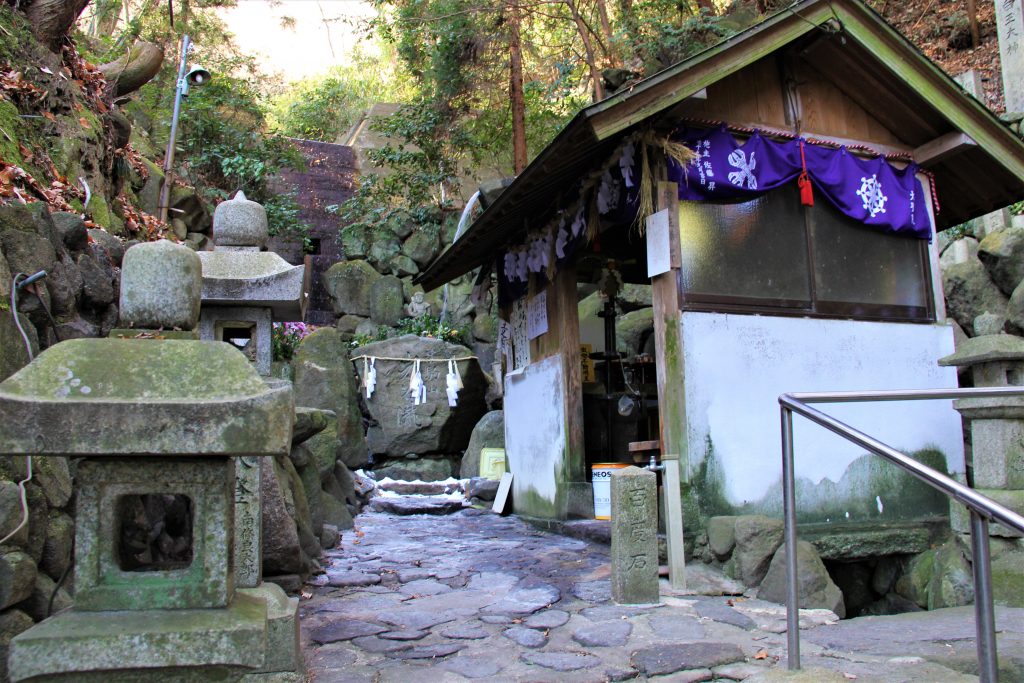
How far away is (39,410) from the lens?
283 cm

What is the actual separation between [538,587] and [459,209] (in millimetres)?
16898

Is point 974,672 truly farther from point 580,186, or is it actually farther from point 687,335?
point 580,186

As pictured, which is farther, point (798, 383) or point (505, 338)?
point (505, 338)

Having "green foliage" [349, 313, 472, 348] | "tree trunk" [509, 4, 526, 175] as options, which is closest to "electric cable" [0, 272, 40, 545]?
"tree trunk" [509, 4, 526, 175]

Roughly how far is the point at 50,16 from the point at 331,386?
7741 millimetres

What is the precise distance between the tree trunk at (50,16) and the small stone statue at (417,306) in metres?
12.9

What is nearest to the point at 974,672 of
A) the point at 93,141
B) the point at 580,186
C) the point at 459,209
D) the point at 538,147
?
the point at 580,186

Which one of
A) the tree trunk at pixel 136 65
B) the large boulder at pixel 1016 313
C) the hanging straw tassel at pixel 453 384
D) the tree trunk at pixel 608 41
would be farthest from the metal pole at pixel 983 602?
the tree trunk at pixel 136 65

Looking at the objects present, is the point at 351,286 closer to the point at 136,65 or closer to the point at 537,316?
the point at 136,65

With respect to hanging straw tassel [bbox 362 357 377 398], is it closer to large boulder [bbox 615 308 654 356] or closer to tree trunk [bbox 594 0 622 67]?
large boulder [bbox 615 308 654 356]

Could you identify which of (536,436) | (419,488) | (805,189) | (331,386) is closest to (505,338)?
(536,436)

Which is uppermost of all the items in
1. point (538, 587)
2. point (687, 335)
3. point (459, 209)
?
point (459, 209)

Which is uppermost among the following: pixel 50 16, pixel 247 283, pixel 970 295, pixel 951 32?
pixel 951 32

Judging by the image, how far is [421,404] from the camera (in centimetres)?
1580
